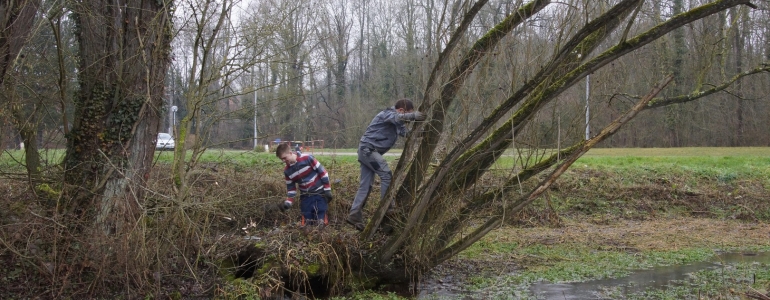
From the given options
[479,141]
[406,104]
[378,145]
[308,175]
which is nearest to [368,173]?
[378,145]

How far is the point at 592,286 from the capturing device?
7789 mm

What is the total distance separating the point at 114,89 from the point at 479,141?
422 cm

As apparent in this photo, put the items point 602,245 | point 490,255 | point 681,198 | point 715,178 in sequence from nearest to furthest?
point 490,255 < point 602,245 < point 681,198 < point 715,178

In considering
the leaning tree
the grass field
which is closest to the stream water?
the leaning tree

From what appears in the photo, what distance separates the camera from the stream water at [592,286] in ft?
24.0

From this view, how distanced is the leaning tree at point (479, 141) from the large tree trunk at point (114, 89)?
116 inches

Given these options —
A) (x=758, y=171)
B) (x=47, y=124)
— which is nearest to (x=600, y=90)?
(x=47, y=124)

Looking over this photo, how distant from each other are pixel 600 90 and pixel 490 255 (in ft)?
10.7

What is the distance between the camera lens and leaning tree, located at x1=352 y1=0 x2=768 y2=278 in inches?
259

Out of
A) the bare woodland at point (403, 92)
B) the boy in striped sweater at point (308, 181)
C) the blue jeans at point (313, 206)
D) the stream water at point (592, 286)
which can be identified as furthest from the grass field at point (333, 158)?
the stream water at point (592, 286)

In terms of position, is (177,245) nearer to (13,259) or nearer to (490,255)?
(13,259)

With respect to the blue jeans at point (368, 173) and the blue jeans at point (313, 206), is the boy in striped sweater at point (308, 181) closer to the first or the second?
the blue jeans at point (313, 206)

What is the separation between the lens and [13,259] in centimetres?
654

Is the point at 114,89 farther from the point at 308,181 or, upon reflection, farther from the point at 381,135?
the point at 381,135
